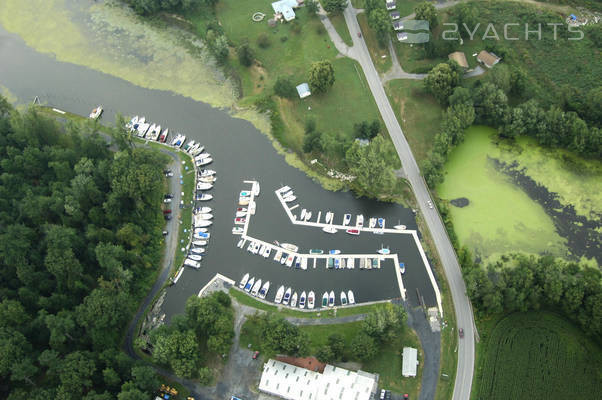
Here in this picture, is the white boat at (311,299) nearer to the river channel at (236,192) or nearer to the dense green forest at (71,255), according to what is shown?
the river channel at (236,192)

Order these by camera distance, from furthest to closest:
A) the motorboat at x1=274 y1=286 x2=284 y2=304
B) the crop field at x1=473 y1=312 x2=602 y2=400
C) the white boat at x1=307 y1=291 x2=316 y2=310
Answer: the motorboat at x1=274 y1=286 x2=284 y2=304 → the white boat at x1=307 y1=291 x2=316 y2=310 → the crop field at x1=473 y1=312 x2=602 y2=400

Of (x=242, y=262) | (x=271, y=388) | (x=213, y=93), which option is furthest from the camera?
(x=213, y=93)

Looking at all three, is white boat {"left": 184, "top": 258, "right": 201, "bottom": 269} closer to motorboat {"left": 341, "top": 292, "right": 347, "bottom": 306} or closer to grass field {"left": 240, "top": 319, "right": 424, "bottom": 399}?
grass field {"left": 240, "top": 319, "right": 424, "bottom": 399}

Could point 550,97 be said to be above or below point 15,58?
above

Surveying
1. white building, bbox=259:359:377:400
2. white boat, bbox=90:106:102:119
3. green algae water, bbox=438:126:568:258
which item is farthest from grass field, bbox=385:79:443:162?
white boat, bbox=90:106:102:119

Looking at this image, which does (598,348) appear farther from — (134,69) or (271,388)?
(134,69)

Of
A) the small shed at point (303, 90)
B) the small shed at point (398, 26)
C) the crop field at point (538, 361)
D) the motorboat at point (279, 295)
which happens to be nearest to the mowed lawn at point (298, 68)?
the small shed at point (303, 90)

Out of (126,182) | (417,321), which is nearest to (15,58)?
(126,182)

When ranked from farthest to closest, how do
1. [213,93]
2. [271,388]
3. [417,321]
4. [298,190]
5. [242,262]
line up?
[213,93], [298,190], [242,262], [417,321], [271,388]
